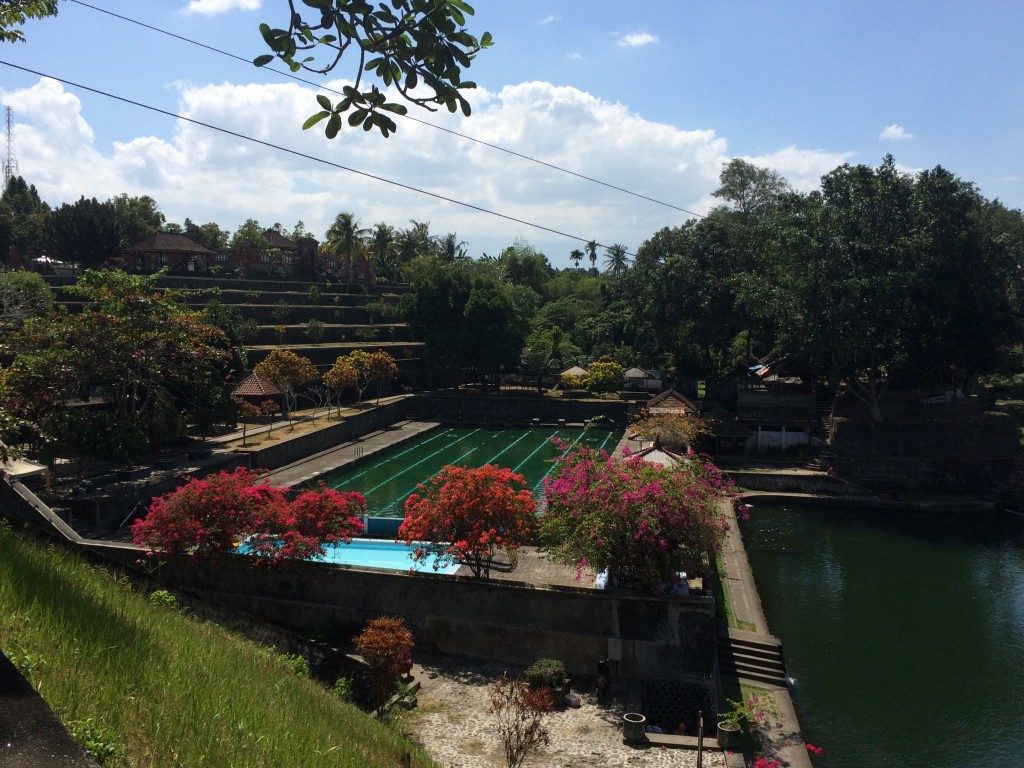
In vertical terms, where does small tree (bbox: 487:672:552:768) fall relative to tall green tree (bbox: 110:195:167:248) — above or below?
below

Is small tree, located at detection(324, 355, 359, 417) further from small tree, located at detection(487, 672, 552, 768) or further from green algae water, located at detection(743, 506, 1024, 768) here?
small tree, located at detection(487, 672, 552, 768)

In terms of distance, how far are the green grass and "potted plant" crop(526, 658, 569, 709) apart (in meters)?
5.33

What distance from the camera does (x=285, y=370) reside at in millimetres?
32000

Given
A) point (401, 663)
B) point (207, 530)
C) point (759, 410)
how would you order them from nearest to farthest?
1. point (401, 663)
2. point (207, 530)
3. point (759, 410)

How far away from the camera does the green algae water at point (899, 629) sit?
12.9m

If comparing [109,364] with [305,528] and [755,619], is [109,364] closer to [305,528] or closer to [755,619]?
[305,528]

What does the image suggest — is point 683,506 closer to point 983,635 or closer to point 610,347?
point 983,635

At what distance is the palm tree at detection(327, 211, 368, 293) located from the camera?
54.8 meters

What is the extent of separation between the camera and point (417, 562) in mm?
15203

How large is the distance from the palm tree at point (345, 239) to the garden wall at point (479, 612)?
4202 centimetres

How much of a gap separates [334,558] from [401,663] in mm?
4284

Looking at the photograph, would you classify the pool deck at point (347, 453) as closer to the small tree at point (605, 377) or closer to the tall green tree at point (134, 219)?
the small tree at point (605, 377)

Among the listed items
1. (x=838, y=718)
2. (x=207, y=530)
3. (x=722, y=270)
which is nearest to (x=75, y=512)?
(x=207, y=530)

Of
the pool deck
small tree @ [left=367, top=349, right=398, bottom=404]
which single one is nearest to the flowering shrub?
the pool deck
